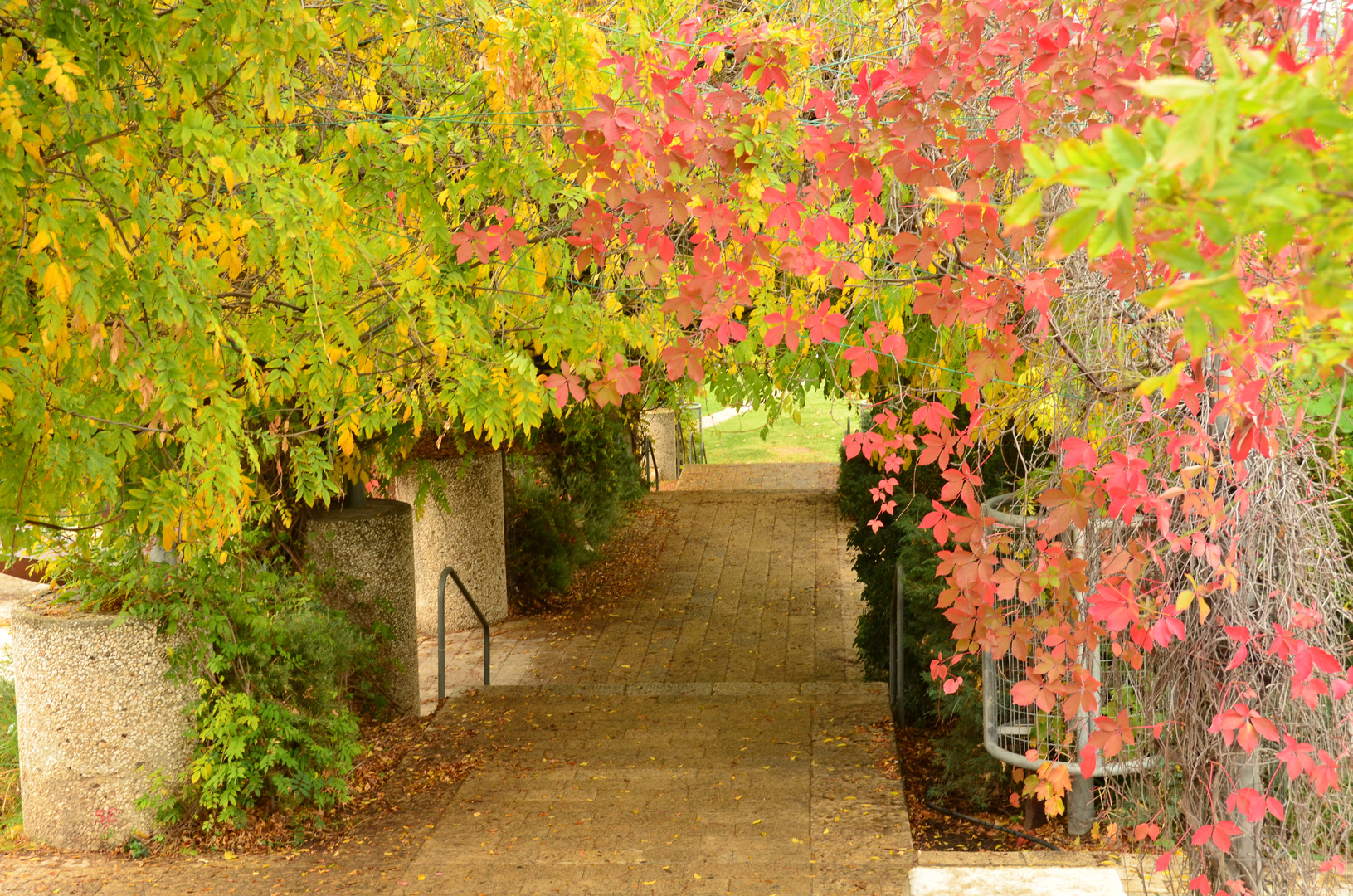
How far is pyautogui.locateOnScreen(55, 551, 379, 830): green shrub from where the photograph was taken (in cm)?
545

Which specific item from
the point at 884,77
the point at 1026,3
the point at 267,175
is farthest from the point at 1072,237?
the point at 267,175

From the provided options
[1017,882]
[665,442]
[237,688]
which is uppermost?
[665,442]

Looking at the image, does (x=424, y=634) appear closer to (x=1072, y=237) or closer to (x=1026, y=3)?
(x=1026, y=3)

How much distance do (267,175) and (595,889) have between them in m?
3.19

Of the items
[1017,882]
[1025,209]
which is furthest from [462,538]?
[1025,209]

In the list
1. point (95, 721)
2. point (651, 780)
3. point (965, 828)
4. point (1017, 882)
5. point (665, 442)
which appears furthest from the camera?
point (665, 442)

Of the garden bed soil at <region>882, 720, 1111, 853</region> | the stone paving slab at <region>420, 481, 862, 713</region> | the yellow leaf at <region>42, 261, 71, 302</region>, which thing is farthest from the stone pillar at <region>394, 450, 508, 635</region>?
the yellow leaf at <region>42, 261, 71, 302</region>

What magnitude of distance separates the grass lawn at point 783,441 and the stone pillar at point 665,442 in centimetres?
633

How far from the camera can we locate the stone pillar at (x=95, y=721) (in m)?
5.37

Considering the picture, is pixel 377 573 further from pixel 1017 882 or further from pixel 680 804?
pixel 1017 882

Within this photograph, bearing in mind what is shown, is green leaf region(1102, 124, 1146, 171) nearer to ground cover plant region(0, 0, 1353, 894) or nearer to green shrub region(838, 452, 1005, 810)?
ground cover plant region(0, 0, 1353, 894)

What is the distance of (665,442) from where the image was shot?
59.0 ft

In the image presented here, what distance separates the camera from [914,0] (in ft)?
13.1

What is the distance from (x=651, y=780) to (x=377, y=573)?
8.55ft
